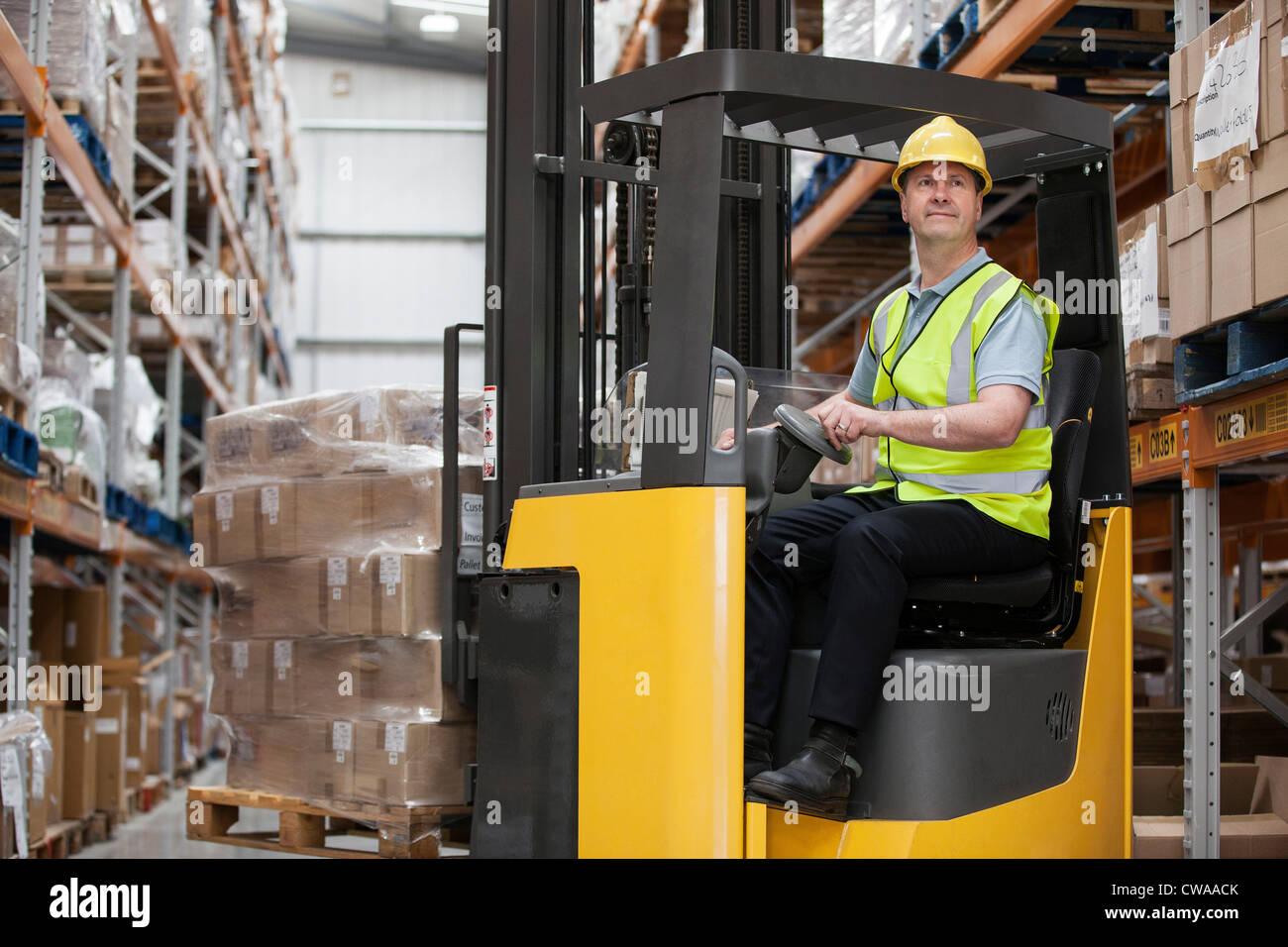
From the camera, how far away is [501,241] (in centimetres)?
376

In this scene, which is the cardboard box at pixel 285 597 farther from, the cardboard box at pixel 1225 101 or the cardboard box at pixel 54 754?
the cardboard box at pixel 1225 101

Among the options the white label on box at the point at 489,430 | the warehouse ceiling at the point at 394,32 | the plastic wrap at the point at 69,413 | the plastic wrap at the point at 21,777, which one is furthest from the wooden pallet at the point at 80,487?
the warehouse ceiling at the point at 394,32

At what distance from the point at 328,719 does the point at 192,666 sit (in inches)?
356

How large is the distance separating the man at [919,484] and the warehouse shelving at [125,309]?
3755 mm

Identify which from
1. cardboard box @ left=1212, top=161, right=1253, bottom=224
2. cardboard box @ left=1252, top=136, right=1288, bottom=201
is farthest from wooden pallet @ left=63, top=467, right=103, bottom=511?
cardboard box @ left=1252, top=136, right=1288, bottom=201

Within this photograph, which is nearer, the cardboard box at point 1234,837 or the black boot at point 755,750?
the black boot at point 755,750

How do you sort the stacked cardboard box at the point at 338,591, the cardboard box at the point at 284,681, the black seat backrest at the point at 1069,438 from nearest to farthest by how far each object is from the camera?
the black seat backrest at the point at 1069,438
the stacked cardboard box at the point at 338,591
the cardboard box at the point at 284,681

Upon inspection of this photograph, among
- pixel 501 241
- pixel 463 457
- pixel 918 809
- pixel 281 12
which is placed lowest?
pixel 918 809

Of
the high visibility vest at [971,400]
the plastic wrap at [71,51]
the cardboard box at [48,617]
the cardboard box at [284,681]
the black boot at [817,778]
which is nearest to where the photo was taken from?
the black boot at [817,778]

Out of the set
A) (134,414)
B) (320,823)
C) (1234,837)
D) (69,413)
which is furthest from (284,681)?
(134,414)

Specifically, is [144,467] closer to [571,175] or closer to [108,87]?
[108,87]

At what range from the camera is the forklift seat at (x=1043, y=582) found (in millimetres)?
2857

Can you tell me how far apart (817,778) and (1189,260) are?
2.52 metres
